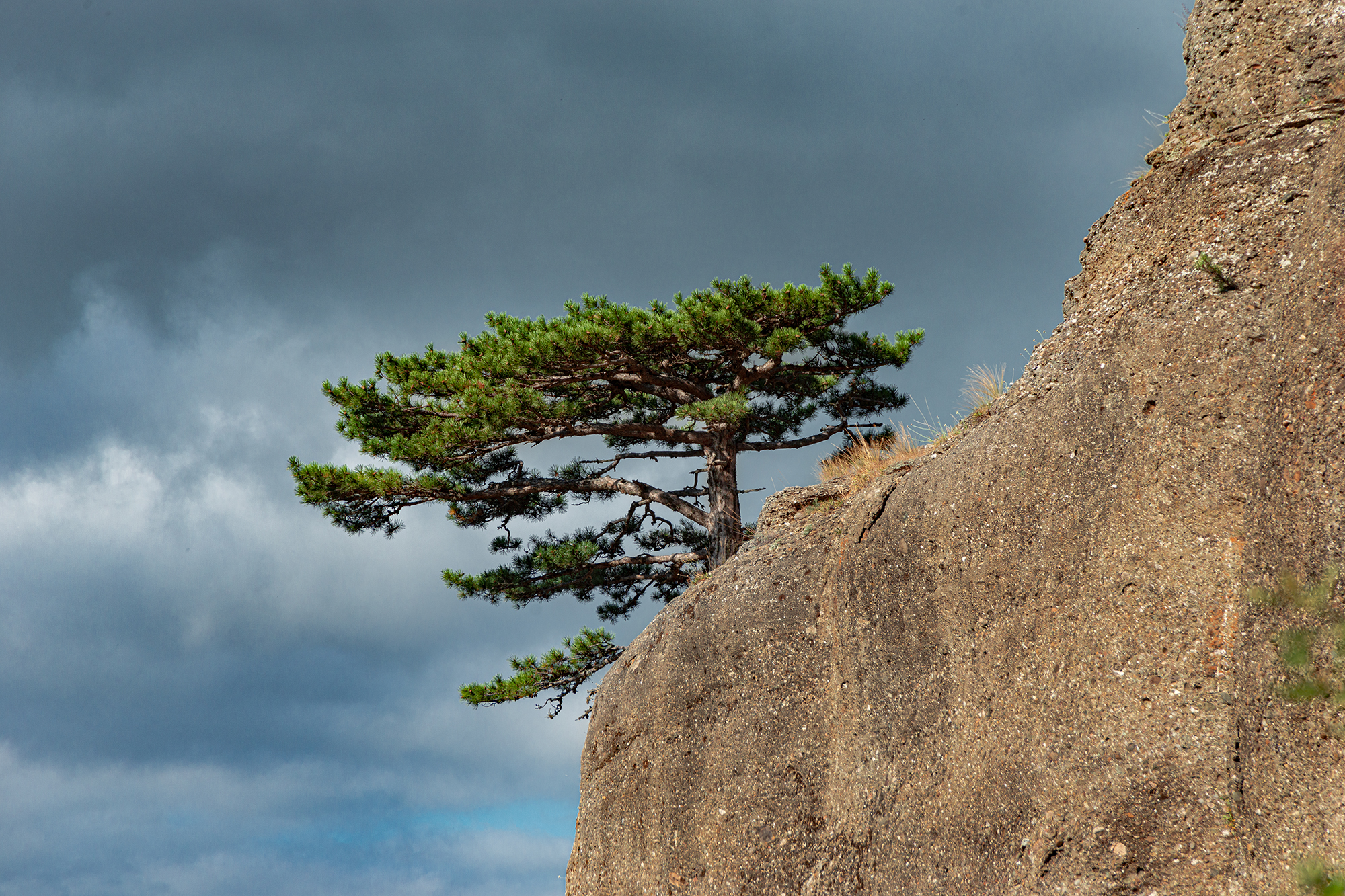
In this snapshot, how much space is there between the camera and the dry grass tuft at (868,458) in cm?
955

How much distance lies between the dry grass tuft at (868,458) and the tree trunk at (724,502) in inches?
109

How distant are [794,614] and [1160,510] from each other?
3474mm

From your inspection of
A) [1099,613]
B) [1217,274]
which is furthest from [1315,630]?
[1217,274]

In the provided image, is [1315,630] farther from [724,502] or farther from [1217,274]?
[724,502]

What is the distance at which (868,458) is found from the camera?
1011 centimetres

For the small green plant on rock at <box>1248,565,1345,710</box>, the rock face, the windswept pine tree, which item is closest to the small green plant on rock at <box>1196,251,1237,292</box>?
the rock face

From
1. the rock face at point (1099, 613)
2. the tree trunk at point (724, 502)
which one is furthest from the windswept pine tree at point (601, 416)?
the rock face at point (1099, 613)

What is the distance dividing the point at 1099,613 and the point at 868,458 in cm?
434

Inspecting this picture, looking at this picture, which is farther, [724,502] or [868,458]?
[724,502]

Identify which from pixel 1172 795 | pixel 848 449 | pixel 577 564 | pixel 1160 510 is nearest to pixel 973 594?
pixel 1160 510

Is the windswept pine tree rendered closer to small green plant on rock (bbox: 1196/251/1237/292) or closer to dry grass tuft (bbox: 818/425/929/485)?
dry grass tuft (bbox: 818/425/929/485)

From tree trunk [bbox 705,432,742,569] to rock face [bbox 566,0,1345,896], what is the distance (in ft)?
22.2

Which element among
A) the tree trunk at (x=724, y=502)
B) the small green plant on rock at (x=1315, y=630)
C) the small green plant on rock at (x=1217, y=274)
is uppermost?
the tree trunk at (x=724, y=502)

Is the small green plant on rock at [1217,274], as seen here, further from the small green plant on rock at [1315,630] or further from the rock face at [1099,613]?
the small green plant on rock at [1315,630]
